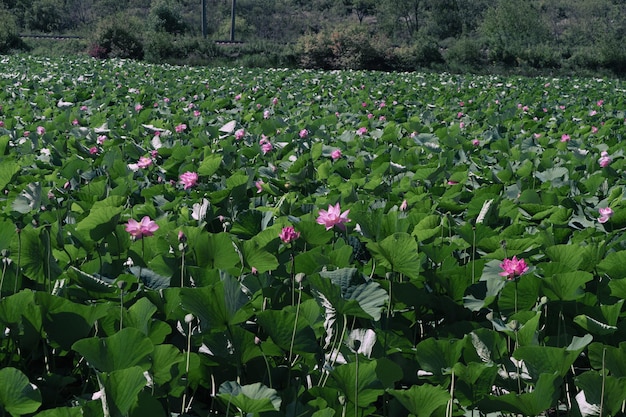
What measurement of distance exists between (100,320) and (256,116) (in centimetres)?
512

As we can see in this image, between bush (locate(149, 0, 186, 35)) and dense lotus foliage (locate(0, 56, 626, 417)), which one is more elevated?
dense lotus foliage (locate(0, 56, 626, 417))

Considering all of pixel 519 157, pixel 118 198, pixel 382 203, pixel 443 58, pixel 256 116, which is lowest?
pixel 443 58

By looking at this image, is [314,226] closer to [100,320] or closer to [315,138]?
[100,320]

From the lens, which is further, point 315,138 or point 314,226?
point 315,138

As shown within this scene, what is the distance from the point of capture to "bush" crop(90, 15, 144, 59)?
1146 inches

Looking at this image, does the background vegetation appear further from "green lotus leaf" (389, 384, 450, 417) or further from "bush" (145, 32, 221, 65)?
"green lotus leaf" (389, 384, 450, 417)

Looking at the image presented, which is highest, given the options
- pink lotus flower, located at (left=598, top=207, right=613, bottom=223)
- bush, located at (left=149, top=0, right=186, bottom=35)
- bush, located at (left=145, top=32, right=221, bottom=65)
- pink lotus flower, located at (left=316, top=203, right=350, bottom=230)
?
pink lotus flower, located at (left=316, top=203, right=350, bottom=230)

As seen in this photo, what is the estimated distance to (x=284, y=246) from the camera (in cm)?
201

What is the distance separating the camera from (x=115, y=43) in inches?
1155

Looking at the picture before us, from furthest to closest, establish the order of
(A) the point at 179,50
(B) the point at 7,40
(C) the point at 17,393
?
1. (B) the point at 7,40
2. (A) the point at 179,50
3. (C) the point at 17,393

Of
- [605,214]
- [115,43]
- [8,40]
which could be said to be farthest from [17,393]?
[8,40]

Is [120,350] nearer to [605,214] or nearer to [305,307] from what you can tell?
[305,307]

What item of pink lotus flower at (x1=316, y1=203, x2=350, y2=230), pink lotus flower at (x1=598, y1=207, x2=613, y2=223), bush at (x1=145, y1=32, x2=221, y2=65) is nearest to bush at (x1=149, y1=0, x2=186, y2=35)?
bush at (x1=145, y1=32, x2=221, y2=65)

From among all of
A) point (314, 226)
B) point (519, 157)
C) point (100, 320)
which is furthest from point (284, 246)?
point (519, 157)
